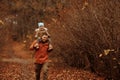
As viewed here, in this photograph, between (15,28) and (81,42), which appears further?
(15,28)

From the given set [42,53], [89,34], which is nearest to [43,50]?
[42,53]

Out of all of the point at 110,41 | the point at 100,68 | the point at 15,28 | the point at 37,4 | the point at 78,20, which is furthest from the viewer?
the point at 15,28

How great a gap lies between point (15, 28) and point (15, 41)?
5.85 feet

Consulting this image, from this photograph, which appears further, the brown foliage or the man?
the brown foliage

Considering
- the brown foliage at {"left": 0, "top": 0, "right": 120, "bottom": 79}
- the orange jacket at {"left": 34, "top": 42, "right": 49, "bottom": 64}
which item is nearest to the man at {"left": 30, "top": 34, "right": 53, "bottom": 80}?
the orange jacket at {"left": 34, "top": 42, "right": 49, "bottom": 64}

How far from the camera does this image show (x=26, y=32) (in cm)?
4212

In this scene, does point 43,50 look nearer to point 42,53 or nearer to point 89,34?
point 42,53

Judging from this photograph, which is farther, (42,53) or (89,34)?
(89,34)

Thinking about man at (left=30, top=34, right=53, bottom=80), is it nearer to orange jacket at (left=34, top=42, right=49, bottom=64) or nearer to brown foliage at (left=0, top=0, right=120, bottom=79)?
orange jacket at (left=34, top=42, right=49, bottom=64)

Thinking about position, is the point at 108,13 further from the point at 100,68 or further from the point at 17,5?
the point at 17,5

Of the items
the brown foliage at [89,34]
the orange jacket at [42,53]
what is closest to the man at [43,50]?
the orange jacket at [42,53]

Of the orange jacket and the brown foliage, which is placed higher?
the brown foliage

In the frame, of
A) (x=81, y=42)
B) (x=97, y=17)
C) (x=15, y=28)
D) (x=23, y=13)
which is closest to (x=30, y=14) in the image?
(x=23, y=13)

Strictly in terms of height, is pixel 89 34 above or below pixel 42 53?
above
